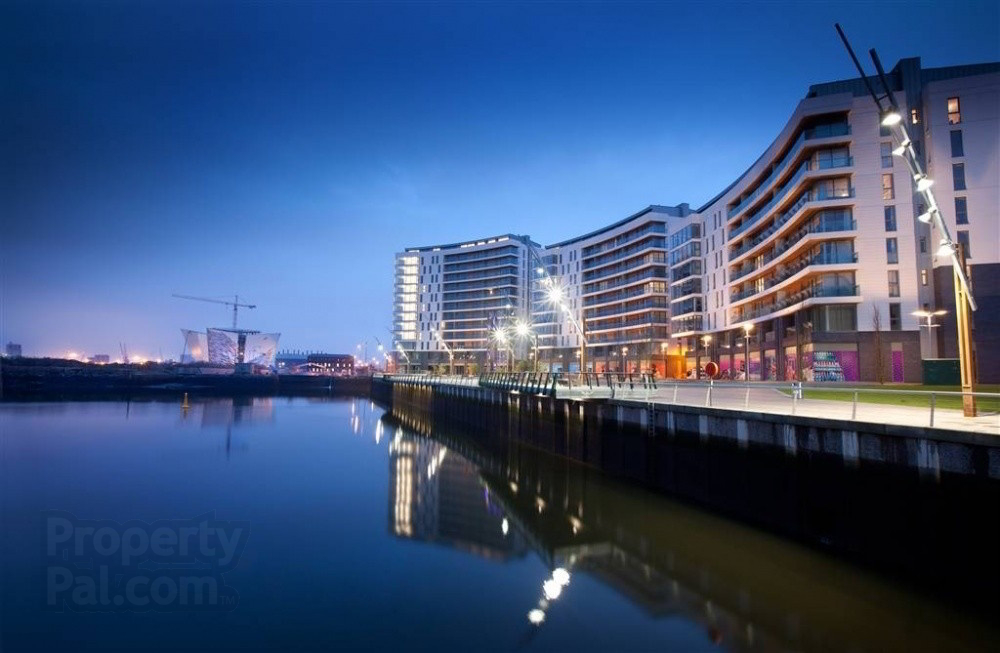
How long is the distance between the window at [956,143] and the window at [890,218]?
21.2 feet

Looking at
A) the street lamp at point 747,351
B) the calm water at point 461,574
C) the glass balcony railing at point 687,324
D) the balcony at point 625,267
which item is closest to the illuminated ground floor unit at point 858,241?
the street lamp at point 747,351

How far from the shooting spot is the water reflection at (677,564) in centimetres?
1090

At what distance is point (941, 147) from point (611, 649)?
56.8 metres

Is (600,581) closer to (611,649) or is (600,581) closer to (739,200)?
(611,649)

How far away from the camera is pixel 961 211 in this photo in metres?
47.1

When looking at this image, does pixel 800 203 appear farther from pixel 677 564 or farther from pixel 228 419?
pixel 228 419

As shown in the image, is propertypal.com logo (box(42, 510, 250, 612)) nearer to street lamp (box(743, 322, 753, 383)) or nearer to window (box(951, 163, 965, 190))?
street lamp (box(743, 322, 753, 383))

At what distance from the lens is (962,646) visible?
32.7 feet

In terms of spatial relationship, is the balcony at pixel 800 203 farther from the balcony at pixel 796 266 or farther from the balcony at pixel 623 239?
the balcony at pixel 623 239

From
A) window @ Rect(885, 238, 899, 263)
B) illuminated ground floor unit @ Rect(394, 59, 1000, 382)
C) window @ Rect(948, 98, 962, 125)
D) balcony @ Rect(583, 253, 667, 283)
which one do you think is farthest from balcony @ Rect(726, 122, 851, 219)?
balcony @ Rect(583, 253, 667, 283)

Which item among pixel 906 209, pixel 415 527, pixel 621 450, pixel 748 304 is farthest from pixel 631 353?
pixel 415 527

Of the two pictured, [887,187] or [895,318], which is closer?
[895,318]

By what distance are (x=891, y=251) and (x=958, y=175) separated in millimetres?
8276

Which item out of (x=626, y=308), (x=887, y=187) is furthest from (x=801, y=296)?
(x=626, y=308)
